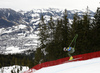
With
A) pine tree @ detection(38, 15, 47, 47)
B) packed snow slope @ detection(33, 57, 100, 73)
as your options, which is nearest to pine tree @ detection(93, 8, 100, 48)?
pine tree @ detection(38, 15, 47, 47)

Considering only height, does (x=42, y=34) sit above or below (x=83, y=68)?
below

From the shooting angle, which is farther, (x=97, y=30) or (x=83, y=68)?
(x=97, y=30)

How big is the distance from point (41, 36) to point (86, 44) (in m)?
12.6

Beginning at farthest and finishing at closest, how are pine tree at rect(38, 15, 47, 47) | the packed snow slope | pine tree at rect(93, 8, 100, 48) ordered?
pine tree at rect(38, 15, 47, 47) < pine tree at rect(93, 8, 100, 48) < the packed snow slope

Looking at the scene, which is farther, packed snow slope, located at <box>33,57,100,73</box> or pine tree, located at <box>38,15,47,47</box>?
pine tree, located at <box>38,15,47,47</box>

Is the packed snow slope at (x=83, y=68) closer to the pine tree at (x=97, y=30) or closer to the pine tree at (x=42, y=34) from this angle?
the pine tree at (x=97, y=30)

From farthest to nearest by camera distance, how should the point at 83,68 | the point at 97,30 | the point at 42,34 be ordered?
the point at 42,34, the point at 97,30, the point at 83,68

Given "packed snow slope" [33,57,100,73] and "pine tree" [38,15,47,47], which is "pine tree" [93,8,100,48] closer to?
"pine tree" [38,15,47,47]

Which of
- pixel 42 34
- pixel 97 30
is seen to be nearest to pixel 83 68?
pixel 97 30

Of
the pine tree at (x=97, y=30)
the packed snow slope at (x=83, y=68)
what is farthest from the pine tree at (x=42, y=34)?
the packed snow slope at (x=83, y=68)

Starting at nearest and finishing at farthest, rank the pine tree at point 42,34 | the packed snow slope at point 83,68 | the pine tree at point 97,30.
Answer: the packed snow slope at point 83,68, the pine tree at point 97,30, the pine tree at point 42,34

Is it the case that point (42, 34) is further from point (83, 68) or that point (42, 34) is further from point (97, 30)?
point (83, 68)

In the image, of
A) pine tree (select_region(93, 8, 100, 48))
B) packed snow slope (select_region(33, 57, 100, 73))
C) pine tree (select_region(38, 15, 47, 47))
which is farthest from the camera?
pine tree (select_region(38, 15, 47, 47))

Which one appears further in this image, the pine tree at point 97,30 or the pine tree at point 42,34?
the pine tree at point 42,34
